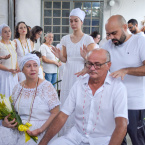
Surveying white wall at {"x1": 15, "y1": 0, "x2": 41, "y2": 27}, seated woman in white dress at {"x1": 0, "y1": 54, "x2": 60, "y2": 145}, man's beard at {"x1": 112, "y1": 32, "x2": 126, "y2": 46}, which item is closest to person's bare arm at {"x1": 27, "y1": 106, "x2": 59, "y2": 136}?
seated woman in white dress at {"x1": 0, "y1": 54, "x2": 60, "y2": 145}

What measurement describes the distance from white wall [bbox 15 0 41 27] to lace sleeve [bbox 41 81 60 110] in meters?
5.80

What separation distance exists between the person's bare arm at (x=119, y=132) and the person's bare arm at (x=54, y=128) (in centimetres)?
45

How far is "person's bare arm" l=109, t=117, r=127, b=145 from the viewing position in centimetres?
180

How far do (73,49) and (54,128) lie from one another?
4.65 feet

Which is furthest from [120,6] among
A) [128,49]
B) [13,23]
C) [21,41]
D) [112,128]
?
[112,128]

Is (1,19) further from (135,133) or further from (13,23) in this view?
(135,133)

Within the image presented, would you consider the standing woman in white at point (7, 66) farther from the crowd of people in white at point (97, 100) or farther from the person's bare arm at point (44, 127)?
the person's bare arm at point (44, 127)

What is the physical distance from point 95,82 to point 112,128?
402 millimetres

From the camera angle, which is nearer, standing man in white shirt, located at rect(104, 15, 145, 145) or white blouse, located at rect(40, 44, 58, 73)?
→ standing man in white shirt, located at rect(104, 15, 145, 145)

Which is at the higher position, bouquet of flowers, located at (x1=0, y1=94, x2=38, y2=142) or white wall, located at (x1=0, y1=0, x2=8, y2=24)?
white wall, located at (x1=0, y1=0, x2=8, y2=24)

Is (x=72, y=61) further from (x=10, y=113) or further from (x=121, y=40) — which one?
A: (x=10, y=113)

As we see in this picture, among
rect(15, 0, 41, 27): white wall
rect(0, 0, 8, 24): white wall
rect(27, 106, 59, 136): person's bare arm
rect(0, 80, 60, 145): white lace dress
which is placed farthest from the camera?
rect(15, 0, 41, 27): white wall

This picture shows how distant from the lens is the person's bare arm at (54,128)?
1969 millimetres

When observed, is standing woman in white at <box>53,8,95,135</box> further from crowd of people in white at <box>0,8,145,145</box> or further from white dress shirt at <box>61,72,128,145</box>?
white dress shirt at <box>61,72,128,145</box>
